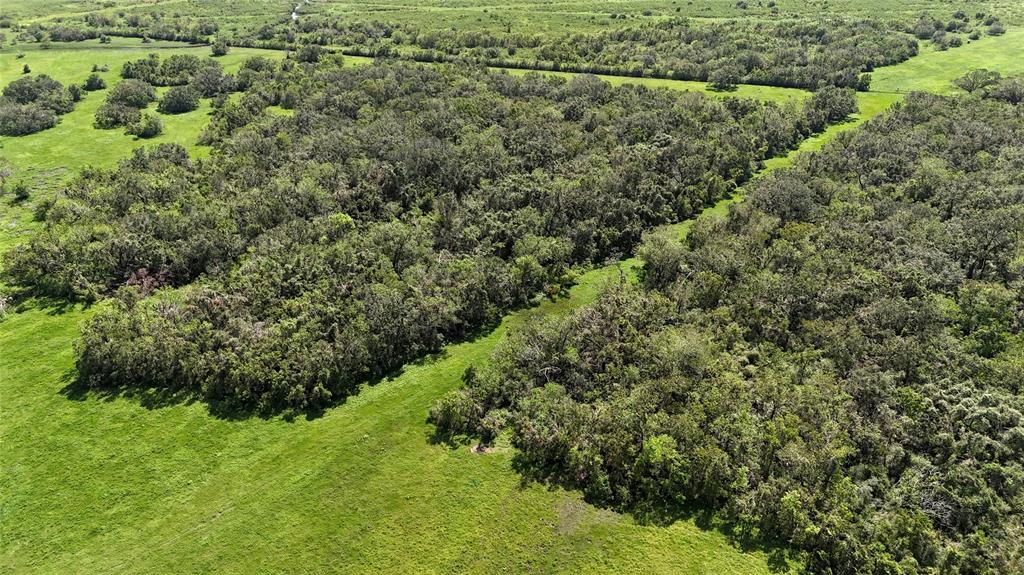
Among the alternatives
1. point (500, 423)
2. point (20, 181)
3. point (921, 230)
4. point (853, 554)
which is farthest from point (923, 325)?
point (20, 181)

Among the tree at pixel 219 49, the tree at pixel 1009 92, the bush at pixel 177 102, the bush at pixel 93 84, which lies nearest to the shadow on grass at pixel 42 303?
the bush at pixel 177 102

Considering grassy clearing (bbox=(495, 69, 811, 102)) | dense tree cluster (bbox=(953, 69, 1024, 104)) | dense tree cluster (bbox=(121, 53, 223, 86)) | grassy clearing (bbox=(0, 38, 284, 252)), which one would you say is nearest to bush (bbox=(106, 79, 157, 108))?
grassy clearing (bbox=(0, 38, 284, 252))

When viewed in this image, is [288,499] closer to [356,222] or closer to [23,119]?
Result: [356,222]

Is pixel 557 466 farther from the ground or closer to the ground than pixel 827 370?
closer to the ground

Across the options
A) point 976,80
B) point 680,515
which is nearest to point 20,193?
point 680,515

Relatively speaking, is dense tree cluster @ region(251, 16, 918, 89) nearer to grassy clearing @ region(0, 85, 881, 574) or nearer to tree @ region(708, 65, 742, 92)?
tree @ region(708, 65, 742, 92)

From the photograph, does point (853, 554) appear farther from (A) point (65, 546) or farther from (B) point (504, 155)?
(B) point (504, 155)

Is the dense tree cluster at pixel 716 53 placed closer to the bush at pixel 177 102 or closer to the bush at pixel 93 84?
the bush at pixel 93 84
